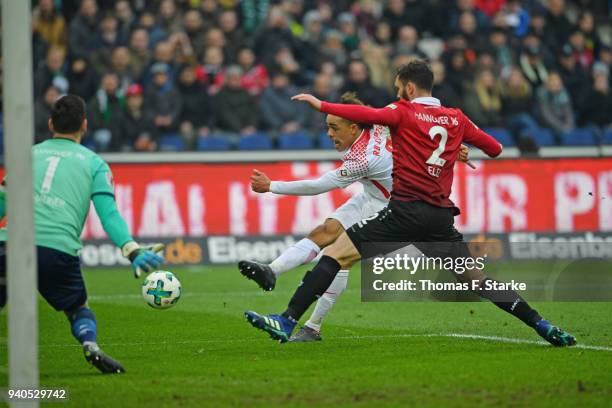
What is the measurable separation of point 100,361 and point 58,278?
2.10ft

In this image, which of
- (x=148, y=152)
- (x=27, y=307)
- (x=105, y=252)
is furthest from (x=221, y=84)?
(x=27, y=307)

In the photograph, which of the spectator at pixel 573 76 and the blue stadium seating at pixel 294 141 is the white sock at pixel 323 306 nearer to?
the blue stadium seating at pixel 294 141

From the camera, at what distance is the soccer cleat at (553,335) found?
30.8 feet

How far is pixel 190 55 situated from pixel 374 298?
8.58 m

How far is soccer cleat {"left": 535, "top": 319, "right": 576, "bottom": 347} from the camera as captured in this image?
9383 mm

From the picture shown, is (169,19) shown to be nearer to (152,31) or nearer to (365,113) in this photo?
(152,31)

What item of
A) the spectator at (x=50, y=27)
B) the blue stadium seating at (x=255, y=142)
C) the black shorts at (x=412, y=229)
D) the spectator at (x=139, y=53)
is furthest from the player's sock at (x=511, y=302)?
the spectator at (x=50, y=27)

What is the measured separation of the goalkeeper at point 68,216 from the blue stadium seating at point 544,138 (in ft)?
46.1

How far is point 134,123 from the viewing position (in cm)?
2011

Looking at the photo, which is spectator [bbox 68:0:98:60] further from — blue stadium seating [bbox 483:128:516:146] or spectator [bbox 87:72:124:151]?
blue stadium seating [bbox 483:128:516:146]

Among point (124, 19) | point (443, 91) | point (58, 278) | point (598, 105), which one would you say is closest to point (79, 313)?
point (58, 278)

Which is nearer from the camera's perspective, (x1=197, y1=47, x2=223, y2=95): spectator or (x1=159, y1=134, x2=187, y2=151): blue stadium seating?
(x1=159, y1=134, x2=187, y2=151): blue stadium seating

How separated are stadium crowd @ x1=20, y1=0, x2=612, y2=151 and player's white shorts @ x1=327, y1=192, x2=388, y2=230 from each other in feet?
30.1
